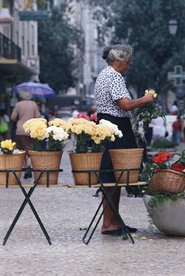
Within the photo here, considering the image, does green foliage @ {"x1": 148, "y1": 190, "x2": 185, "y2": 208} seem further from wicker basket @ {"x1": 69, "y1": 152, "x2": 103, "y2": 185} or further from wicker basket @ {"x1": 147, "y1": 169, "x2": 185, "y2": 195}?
wicker basket @ {"x1": 69, "y1": 152, "x2": 103, "y2": 185}

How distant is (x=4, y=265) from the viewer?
7914 mm

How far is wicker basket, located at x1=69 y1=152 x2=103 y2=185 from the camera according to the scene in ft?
28.3

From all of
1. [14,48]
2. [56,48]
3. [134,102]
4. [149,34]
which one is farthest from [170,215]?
[56,48]

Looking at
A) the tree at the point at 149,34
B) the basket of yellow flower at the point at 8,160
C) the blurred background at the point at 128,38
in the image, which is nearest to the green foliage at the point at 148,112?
the basket of yellow flower at the point at 8,160

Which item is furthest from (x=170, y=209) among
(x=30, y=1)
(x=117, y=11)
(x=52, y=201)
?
(x=117, y=11)

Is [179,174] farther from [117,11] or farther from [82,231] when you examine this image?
[117,11]

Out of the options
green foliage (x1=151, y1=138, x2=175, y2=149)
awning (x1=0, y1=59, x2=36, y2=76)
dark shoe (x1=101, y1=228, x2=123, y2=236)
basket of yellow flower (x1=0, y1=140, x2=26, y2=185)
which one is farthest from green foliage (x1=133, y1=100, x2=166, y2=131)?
awning (x1=0, y1=59, x2=36, y2=76)

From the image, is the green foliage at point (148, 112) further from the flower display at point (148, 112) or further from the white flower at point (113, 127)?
the white flower at point (113, 127)

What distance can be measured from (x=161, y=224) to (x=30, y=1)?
30.4m

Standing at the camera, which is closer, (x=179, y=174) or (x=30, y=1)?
(x=179, y=174)

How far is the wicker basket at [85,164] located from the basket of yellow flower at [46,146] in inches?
6.5

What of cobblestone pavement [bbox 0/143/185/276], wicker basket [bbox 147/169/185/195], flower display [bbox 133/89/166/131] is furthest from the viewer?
flower display [bbox 133/89/166/131]

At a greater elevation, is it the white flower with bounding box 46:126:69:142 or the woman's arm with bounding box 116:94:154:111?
the woman's arm with bounding box 116:94:154:111

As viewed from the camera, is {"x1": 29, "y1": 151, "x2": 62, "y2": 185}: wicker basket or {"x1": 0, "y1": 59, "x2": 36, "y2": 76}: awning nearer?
{"x1": 29, "y1": 151, "x2": 62, "y2": 185}: wicker basket
